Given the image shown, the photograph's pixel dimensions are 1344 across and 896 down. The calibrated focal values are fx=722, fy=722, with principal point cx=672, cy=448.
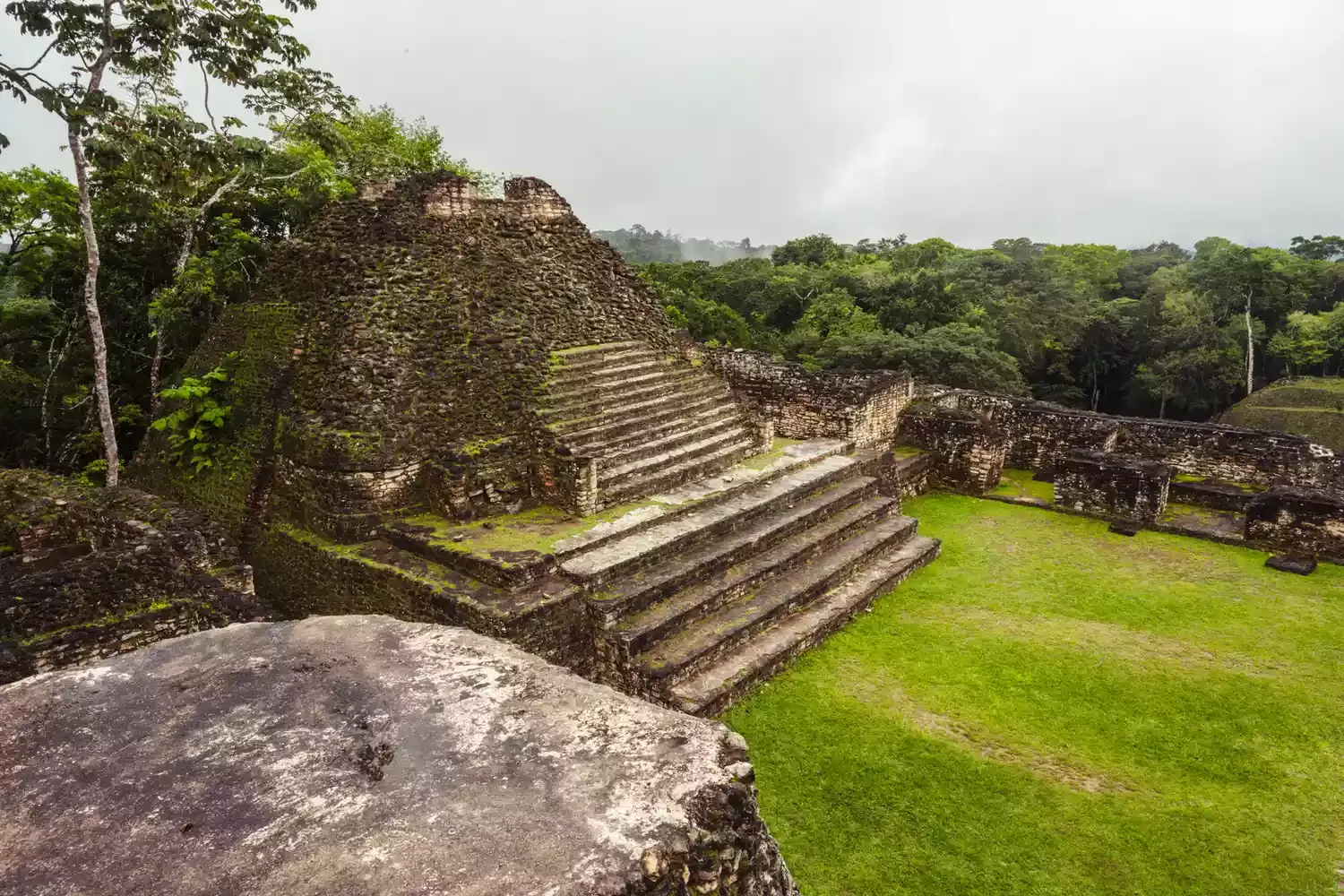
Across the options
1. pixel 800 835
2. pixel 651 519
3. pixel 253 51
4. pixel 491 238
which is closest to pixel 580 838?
pixel 800 835

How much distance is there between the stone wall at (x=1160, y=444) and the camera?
370 inches

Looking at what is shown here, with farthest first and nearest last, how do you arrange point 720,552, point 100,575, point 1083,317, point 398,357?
point 1083,317, point 398,357, point 720,552, point 100,575

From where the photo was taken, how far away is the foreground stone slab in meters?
1.95

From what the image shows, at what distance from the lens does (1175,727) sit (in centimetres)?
496

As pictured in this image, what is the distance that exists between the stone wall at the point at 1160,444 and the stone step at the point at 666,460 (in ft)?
16.1

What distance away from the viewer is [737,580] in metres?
6.27

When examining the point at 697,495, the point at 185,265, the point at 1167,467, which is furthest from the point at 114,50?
the point at 1167,467

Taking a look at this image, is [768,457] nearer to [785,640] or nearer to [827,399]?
[827,399]

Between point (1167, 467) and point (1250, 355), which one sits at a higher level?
point (1250, 355)

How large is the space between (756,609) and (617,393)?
10.1 ft

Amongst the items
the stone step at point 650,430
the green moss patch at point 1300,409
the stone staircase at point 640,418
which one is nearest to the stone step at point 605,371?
the stone staircase at point 640,418

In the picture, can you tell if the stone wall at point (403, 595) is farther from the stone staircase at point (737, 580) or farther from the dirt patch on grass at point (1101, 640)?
the dirt patch on grass at point (1101, 640)

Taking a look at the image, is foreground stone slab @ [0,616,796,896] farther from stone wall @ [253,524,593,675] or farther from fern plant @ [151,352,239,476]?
fern plant @ [151,352,239,476]

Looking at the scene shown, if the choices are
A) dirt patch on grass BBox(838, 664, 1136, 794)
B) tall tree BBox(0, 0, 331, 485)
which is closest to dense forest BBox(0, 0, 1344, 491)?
tall tree BBox(0, 0, 331, 485)
